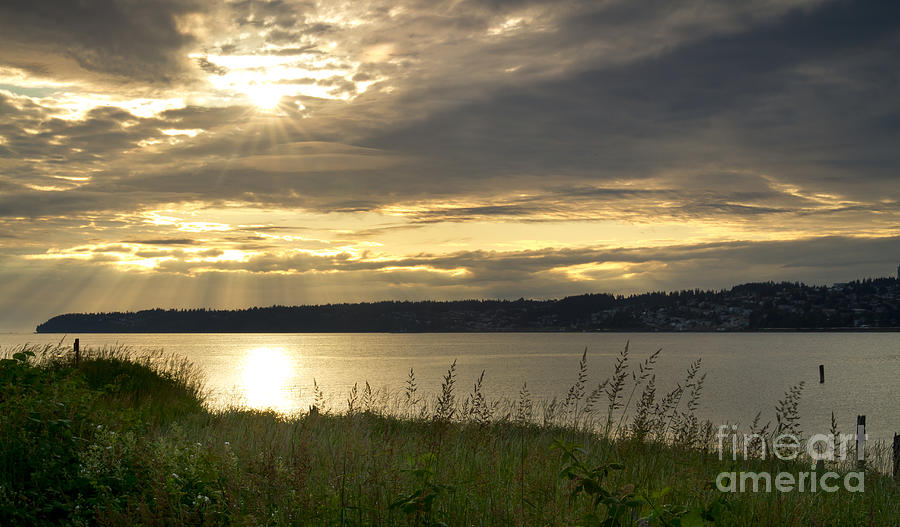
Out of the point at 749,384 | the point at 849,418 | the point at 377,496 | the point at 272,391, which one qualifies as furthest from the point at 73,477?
the point at 749,384

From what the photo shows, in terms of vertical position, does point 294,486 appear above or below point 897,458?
above

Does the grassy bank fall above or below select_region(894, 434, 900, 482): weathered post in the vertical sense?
above

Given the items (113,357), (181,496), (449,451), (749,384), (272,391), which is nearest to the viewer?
(181,496)

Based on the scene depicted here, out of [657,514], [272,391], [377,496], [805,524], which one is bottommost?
[272,391]

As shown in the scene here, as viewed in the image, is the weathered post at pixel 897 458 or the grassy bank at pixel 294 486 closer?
the grassy bank at pixel 294 486

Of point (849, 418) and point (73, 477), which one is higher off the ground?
point (73, 477)

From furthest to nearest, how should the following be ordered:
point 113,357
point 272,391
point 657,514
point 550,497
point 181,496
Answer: point 272,391
point 113,357
point 181,496
point 550,497
point 657,514

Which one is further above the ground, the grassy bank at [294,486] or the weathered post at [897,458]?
the grassy bank at [294,486]

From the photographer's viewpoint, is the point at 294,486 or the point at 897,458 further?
the point at 897,458

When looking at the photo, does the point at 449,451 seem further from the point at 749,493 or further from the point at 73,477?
the point at 73,477

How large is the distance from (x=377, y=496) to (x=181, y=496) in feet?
7.21

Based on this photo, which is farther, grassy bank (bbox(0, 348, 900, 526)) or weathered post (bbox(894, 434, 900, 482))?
weathered post (bbox(894, 434, 900, 482))

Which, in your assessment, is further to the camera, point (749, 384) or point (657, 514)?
point (749, 384)

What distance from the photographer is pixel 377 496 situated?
262 inches
